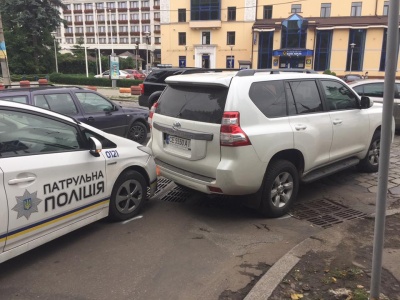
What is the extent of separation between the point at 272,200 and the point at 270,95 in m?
1.31

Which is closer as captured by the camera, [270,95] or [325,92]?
[270,95]

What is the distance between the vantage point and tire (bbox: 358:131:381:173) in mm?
6469

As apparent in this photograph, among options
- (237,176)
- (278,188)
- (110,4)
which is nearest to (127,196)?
(237,176)

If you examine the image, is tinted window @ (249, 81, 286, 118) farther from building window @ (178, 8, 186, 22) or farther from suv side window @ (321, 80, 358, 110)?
building window @ (178, 8, 186, 22)

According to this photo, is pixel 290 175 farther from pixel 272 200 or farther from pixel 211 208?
pixel 211 208

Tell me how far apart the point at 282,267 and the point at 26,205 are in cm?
238

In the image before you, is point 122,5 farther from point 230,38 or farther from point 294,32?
point 294,32

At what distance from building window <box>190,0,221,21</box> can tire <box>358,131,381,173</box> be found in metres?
51.4

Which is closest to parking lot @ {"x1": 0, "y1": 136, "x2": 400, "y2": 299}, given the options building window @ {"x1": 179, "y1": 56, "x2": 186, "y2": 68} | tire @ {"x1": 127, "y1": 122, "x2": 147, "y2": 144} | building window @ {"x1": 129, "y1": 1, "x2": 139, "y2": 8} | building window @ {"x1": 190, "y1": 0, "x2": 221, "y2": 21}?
tire @ {"x1": 127, "y1": 122, "x2": 147, "y2": 144}

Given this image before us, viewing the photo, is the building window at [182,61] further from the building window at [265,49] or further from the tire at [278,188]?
the tire at [278,188]

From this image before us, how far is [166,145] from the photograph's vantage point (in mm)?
4918

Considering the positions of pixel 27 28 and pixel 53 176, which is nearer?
pixel 53 176

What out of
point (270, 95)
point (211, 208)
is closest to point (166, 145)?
point (211, 208)

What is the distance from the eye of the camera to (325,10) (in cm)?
5053
